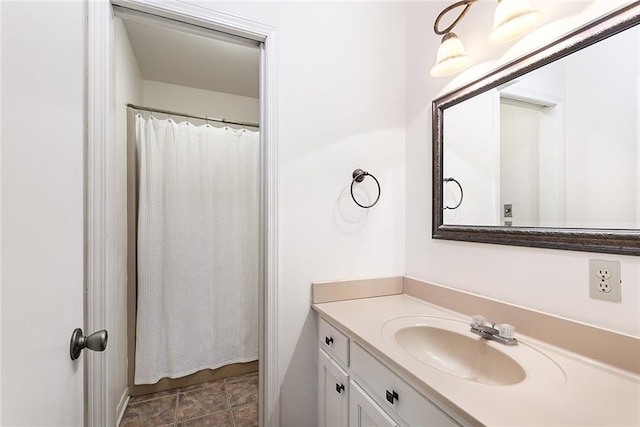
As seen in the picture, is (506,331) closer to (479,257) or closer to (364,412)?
(479,257)

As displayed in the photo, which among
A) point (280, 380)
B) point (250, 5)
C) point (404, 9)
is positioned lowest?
point (280, 380)

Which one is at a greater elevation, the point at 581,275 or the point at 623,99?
the point at 623,99

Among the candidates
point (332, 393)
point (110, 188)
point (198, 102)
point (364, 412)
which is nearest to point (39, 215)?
point (110, 188)

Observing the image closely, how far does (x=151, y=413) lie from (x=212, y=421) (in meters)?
0.41

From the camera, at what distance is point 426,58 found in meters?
1.46

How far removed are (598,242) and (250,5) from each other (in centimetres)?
161

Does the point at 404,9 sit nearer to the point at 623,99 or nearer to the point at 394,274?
the point at 623,99

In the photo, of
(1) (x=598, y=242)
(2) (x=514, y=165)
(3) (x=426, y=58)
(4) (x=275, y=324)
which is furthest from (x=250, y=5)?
(1) (x=598, y=242)

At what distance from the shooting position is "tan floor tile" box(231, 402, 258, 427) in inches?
66.6

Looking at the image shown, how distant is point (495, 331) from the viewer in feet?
3.15

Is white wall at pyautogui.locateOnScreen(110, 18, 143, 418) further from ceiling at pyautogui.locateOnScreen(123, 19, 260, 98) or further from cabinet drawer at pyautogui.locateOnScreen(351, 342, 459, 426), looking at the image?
cabinet drawer at pyautogui.locateOnScreen(351, 342, 459, 426)

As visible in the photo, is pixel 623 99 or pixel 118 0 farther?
pixel 118 0

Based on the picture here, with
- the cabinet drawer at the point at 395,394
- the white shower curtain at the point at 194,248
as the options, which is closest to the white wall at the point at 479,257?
the cabinet drawer at the point at 395,394

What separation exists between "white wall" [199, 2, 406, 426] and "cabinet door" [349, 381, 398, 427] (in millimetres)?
377
